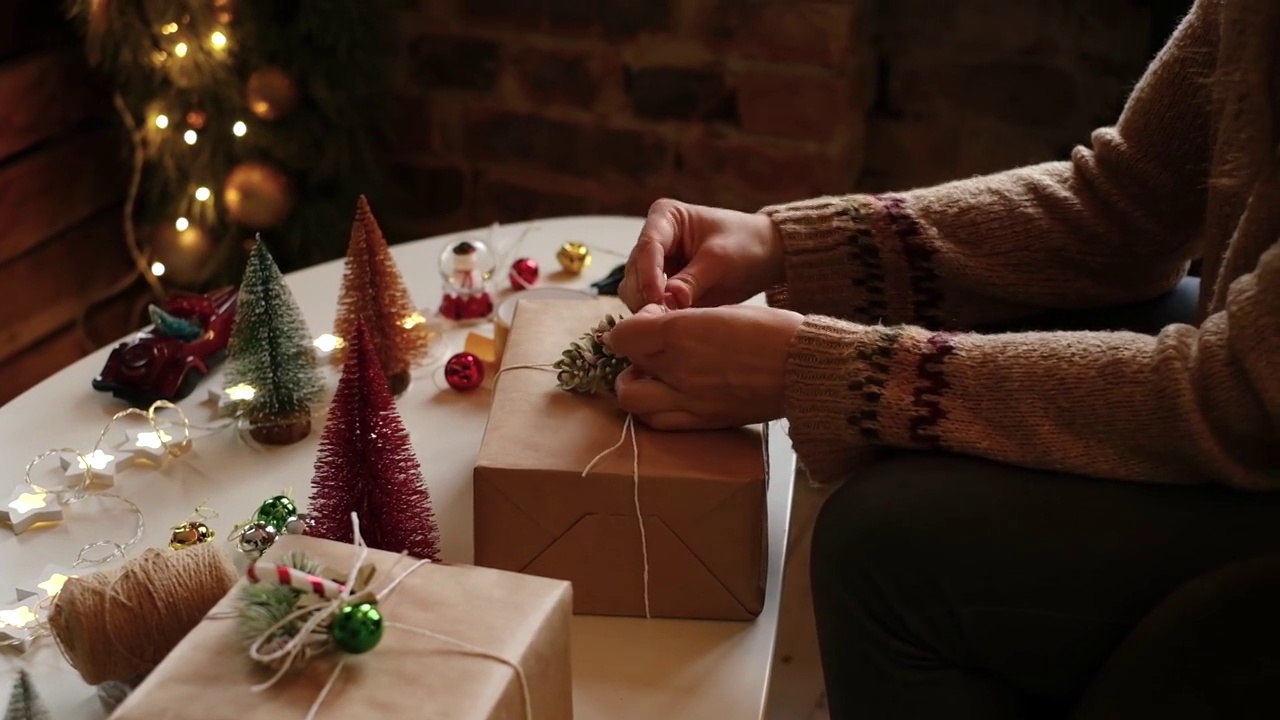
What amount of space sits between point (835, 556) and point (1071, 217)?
1.55 feet

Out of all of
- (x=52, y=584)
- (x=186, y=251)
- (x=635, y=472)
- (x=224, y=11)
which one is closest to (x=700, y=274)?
(x=635, y=472)

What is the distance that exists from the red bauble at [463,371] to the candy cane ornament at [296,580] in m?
0.52

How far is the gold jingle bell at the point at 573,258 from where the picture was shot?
4.87 ft

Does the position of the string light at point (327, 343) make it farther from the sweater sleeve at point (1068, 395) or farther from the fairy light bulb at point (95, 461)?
the sweater sleeve at point (1068, 395)

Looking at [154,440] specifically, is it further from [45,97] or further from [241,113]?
[45,97]

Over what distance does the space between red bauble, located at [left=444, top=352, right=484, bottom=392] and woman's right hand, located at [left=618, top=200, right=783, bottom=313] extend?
201mm

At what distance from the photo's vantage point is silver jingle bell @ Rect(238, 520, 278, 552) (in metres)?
1.04

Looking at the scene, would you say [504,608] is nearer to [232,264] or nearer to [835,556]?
[835,556]

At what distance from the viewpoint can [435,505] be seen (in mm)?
1151

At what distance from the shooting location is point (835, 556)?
886 mm

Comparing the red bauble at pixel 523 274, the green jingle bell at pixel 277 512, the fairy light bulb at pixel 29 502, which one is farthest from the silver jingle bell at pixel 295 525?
the red bauble at pixel 523 274

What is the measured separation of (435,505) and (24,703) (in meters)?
0.39

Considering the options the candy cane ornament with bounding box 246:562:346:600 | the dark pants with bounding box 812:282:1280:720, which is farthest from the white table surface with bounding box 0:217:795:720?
the candy cane ornament with bounding box 246:562:346:600

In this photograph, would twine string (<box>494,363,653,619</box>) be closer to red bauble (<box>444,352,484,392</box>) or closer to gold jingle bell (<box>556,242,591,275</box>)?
red bauble (<box>444,352,484,392</box>)
